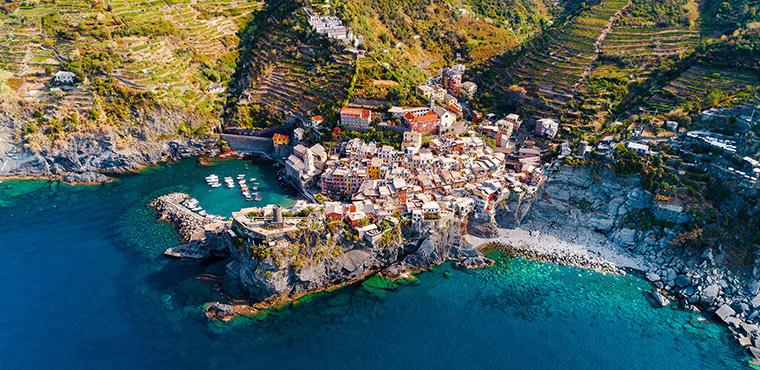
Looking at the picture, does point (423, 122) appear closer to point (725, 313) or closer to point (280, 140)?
point (280, 140)

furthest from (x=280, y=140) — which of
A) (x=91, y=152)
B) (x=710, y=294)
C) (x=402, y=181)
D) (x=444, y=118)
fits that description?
(x=710, y=294)

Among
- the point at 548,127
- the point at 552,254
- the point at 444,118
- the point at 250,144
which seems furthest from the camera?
the point at 250,144

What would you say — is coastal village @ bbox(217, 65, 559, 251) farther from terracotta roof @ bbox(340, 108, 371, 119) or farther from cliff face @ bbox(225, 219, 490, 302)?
cliff face @ bbox(225, 219, 490, 302)

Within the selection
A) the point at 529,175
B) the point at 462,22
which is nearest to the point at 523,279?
the point at 529,175

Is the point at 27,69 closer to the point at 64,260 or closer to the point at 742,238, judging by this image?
the point at 64,260

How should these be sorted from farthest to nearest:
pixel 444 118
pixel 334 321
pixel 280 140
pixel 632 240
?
1. pixel 280 140
2. pixel 444 118
3. pixel 632 240
4. pixel 334 321
